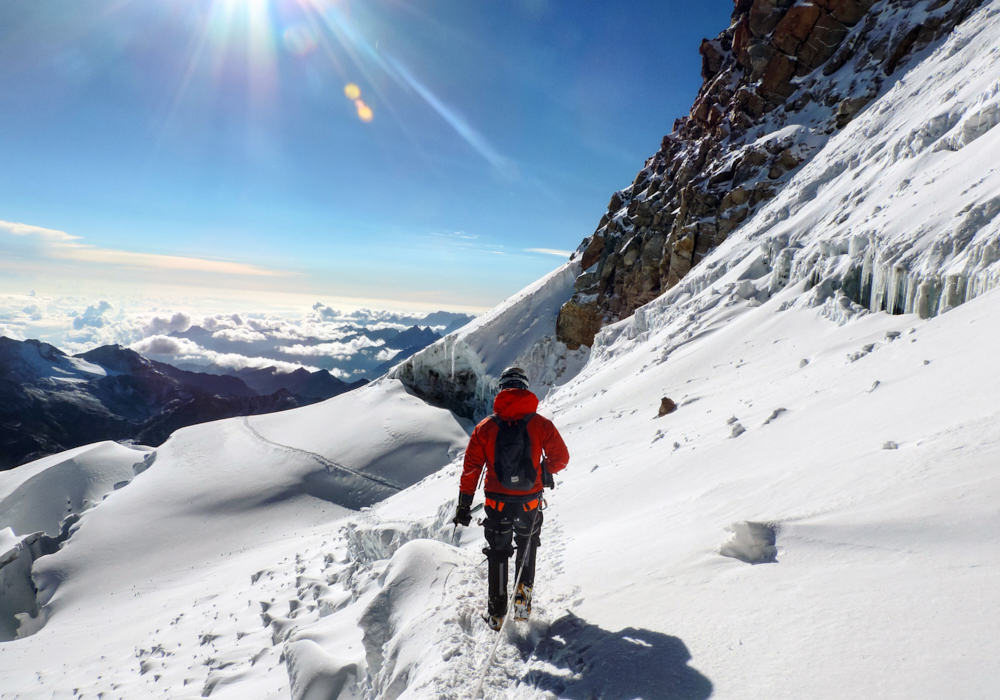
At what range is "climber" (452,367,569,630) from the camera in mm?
3863

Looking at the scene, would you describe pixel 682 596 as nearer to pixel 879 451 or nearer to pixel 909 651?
pixel 909 651

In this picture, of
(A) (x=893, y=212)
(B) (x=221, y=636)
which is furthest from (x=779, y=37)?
(B) (x=221, y=636)

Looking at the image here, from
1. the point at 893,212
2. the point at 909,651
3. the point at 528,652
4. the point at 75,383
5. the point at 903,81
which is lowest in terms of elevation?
the point at 75,383

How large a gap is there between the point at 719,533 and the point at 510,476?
198 centimetres

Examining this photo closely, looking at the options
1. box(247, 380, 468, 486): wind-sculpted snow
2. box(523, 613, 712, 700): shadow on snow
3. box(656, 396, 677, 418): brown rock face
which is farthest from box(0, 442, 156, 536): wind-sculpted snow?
box(523, 613, 712, 700): shadow on snow

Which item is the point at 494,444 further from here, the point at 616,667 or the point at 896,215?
the point at 896,215

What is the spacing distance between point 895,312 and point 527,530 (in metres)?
9.35

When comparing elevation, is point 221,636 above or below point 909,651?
below

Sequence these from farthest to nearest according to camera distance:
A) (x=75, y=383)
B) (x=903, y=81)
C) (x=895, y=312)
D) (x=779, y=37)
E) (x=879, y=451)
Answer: (x=75, y=383) → (x=779, y=37) → (x=903, y=81) → (x=895, y=312) → (x=879, y=451)

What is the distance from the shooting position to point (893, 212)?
11.2 meters

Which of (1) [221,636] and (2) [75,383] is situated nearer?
(1) [221,636]

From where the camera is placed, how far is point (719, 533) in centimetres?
420

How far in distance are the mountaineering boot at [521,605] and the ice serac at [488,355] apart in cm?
2748

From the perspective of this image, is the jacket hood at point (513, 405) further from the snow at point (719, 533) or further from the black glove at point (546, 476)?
the snow at point (719, 533)
